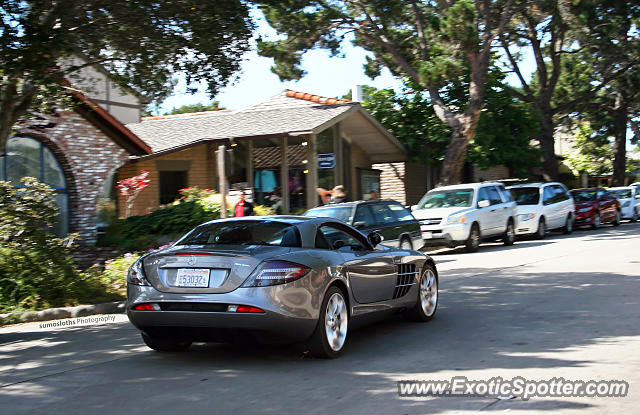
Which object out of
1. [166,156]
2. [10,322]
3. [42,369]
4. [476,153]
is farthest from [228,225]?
[476,153]

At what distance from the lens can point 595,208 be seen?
94.6 ft

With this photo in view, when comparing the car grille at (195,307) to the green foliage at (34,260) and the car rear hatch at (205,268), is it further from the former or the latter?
the green foliage at (34,260)

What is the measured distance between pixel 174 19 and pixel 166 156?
12.5m

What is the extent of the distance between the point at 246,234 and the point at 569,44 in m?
32.8

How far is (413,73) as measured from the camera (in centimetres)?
2539

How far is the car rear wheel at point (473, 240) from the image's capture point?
2013 cm

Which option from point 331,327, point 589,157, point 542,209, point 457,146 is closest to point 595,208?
point 542,209

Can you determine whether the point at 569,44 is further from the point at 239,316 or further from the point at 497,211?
the point at 239,316

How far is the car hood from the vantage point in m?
20.2

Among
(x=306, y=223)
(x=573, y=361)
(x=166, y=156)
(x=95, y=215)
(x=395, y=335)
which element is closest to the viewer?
(x=573, y=361)

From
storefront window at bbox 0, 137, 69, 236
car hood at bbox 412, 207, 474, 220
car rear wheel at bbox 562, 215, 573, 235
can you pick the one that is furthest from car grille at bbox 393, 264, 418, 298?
car rear wheel at bbox 562, 215, 573, 235

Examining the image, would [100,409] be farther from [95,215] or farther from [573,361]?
[95,215]

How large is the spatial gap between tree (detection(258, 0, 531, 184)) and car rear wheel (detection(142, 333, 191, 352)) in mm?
16434

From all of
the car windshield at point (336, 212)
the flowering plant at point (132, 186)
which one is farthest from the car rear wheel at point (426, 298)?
the flowering plant at point (132, 186)
